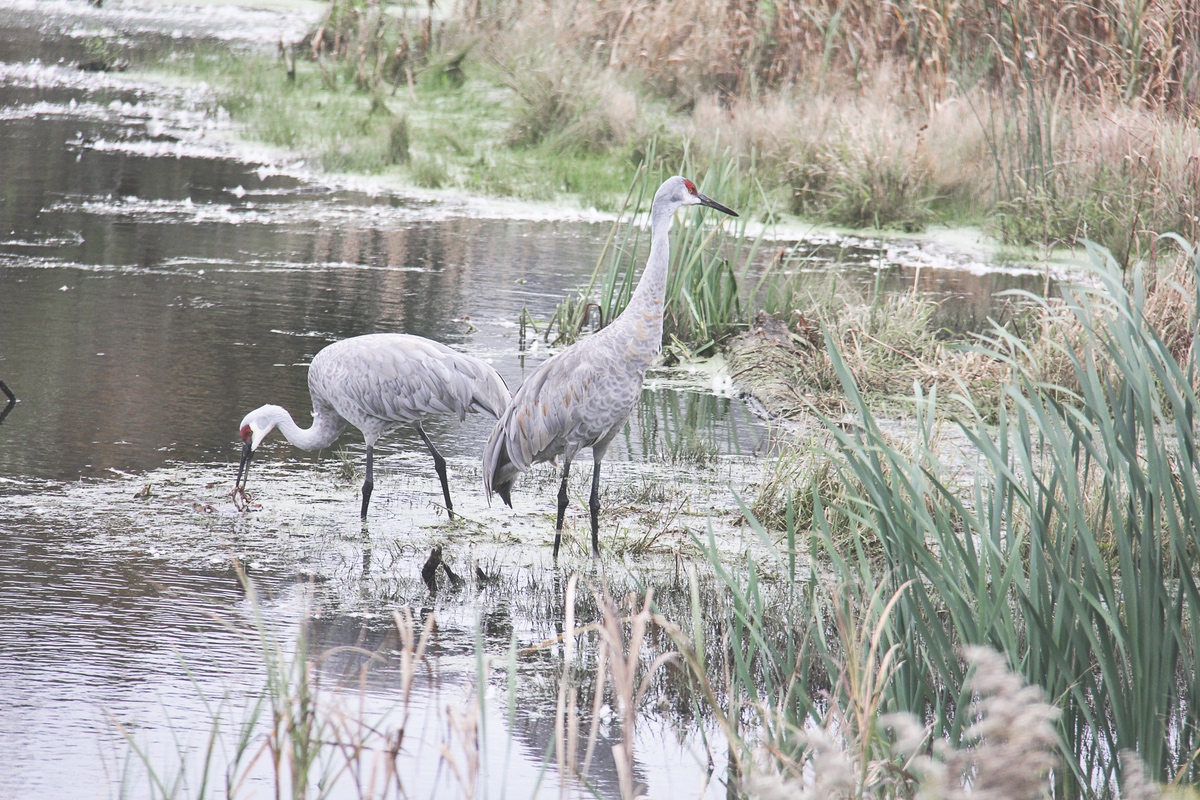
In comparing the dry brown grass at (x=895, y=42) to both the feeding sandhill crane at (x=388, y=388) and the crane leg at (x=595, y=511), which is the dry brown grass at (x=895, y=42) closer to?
the feeding sandhill crane at (x=388, y=388)

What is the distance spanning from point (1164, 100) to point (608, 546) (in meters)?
7.58

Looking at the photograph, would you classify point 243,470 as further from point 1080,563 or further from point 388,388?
point 1080,563

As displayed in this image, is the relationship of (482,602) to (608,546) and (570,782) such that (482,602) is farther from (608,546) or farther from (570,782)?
(570,782)

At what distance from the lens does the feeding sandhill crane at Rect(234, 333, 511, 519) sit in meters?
5.79

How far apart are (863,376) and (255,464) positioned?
3.29m

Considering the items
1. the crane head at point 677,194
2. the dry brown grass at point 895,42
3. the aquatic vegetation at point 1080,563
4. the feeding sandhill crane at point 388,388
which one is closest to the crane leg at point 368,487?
the feeding sandhill crane at point 388,388

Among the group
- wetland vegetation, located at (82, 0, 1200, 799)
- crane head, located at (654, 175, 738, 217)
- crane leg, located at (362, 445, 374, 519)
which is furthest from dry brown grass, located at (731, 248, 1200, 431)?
crane leg, located at (362, 445, 374, 519)

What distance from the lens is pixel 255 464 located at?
20.6 feet

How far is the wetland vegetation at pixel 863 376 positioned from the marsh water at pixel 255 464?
243 millimetres

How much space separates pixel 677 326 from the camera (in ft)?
27.3

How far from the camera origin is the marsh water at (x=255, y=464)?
3.92 m

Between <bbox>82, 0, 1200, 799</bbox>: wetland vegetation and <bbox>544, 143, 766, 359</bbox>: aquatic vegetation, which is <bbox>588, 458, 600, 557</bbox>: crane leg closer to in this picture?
<bbox>82, 0, 1200, 799</bbox>: wetland vegetation

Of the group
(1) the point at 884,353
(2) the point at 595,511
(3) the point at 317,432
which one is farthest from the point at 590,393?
(1) the point at 884,353

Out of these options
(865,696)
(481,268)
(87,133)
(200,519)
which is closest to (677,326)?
(481,268)
